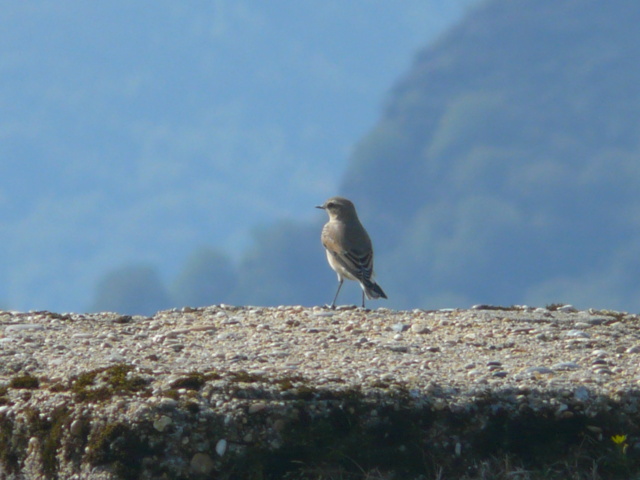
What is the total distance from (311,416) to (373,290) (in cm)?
615

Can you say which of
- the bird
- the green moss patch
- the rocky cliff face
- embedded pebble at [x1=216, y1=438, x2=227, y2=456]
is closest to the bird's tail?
the bird

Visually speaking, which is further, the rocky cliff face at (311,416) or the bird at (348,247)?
the bird at (348,247)

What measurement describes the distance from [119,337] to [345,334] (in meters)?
1.85

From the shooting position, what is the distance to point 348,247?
11.7 meters

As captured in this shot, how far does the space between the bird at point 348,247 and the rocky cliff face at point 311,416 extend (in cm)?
472

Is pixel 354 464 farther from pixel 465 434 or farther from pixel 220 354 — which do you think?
pixel 220 354

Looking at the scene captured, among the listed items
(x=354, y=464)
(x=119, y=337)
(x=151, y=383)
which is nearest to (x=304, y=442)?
(x=354, y=464)

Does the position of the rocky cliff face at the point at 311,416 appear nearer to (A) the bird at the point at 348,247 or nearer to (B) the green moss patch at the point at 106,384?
(B) the green moss patch at the point at 106,384

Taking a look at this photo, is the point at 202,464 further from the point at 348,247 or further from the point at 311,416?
the point at 348,247

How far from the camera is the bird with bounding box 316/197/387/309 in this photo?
447 inches


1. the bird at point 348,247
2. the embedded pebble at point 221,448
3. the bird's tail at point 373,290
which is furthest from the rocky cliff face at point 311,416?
the bird at point 348,247

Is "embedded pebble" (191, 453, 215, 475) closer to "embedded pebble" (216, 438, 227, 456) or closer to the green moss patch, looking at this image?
"embedded pebble" (216, 438, 227, 456)

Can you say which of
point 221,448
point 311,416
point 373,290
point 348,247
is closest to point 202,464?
point 221,448

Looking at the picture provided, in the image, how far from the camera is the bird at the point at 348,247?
1136 cm
